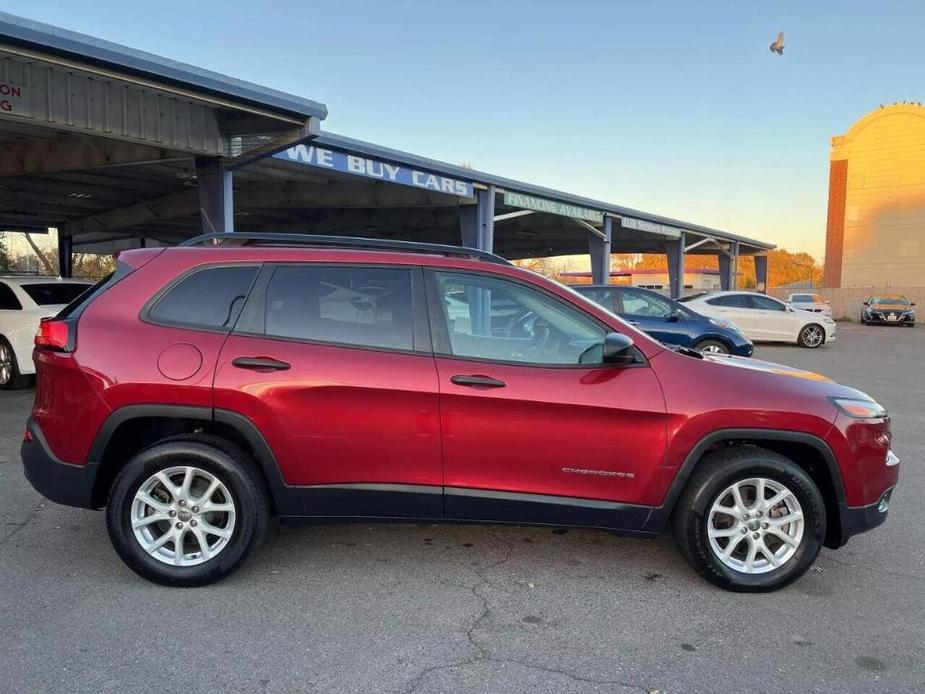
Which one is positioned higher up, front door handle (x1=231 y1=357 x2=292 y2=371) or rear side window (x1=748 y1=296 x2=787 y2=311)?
rear side window (x1=748 y1=296 x2=787 y2=311)

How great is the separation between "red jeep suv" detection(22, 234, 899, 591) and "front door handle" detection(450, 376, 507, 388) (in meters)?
0.01

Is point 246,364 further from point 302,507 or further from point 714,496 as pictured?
point 714,496

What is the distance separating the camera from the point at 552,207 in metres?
21.2

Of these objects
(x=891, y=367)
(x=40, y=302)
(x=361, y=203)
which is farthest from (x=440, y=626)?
(x=361, y=203)

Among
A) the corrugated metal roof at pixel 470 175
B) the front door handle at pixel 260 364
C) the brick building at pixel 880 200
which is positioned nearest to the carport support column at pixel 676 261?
the corrugated metal roof at pixel 470 175

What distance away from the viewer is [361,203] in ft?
64.8

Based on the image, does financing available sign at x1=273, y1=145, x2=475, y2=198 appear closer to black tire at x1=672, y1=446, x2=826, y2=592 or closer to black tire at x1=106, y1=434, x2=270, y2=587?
black tire at x1=106, y1=434, x2=270, y2=587

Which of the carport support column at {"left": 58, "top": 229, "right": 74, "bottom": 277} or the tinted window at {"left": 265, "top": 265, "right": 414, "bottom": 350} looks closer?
the tinted window at {"left": 265, "top": 265, "right": 414, "bottom": 350}

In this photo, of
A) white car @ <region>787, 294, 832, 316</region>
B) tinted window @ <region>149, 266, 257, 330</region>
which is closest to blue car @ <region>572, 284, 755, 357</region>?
tinted window @ <region>149, 266, 257, 330</region>

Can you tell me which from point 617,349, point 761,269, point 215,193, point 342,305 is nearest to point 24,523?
point 342,305

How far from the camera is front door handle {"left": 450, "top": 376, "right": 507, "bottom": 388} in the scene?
3234 millimetres

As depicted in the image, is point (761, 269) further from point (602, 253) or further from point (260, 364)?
point (260, 364)

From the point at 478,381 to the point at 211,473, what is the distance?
1410 millimetres

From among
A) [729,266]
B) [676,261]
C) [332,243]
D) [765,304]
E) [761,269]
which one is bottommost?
[765,304]
